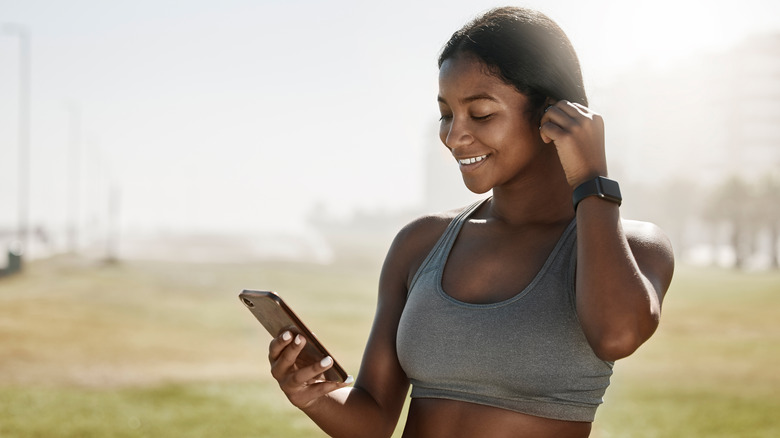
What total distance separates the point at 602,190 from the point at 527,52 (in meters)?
0.37

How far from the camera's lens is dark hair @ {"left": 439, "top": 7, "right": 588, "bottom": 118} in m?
1.66

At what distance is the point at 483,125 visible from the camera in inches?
65.4

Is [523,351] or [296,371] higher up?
[523,351]

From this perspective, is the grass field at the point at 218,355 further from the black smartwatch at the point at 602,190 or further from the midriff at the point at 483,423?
the black smartwatch at the point at 602,190

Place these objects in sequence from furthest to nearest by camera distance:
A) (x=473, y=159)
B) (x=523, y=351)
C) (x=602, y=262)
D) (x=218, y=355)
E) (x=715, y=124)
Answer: (x=715, y=124) < (x=218, y=355) < (x=473, y=159) < (x=523, y=351) < (x=602, y=262)

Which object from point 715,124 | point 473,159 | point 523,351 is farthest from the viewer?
point 715,124

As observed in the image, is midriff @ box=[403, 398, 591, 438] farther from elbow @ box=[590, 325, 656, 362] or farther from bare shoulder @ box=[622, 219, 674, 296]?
bare shoulder @ box=[622, 219, 674, 296]

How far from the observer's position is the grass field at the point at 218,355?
33.4ft

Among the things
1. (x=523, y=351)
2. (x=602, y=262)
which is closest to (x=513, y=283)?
(x=523, y=351)

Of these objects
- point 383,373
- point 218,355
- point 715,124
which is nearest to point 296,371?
point 383,373

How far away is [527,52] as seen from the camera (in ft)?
5.48

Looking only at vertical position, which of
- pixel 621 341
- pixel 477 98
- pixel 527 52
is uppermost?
pixel 527 52

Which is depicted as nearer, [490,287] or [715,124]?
[490,287]

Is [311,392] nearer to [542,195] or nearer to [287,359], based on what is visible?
[287,359]
